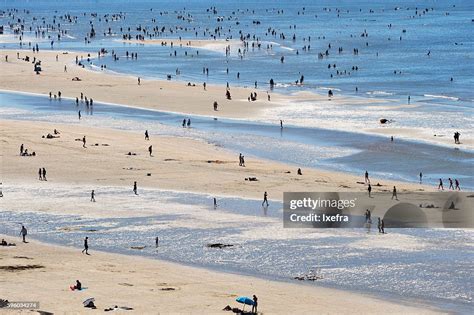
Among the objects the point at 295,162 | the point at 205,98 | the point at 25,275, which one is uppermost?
the point at 205,98

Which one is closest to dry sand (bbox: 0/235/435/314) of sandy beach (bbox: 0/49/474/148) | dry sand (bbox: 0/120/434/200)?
dry sand (bbox: 0/120/434/200)

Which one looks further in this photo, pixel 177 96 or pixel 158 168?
pixel 177 96

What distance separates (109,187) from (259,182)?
22.1ft

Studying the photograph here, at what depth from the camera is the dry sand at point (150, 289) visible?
26859 mm

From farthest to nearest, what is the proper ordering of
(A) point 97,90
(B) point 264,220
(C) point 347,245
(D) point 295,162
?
(A) point 97,90, (D) point 295,162, (B) point 264,220, (C) point 347,245

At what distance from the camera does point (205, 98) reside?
247 ft

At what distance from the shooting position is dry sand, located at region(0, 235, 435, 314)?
2686cm

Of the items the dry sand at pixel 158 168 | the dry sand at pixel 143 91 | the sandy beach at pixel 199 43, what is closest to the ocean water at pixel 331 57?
the sandy beach at pixel 199 43

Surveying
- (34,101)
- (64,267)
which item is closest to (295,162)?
(64,267)

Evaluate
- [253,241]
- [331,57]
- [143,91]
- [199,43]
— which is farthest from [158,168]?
[199,43]

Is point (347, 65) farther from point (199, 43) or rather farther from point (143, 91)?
point (199, 43)

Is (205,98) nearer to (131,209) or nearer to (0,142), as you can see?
(0,142)

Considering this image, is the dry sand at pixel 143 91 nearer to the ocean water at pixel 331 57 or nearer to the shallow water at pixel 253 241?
the ocean water at pixel 331 57

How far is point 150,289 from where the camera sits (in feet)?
94.0
